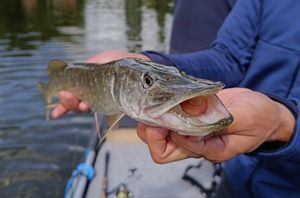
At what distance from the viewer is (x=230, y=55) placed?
217cm

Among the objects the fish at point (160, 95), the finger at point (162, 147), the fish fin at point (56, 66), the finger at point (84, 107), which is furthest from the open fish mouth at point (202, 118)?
the fish fin at point (56, 66)

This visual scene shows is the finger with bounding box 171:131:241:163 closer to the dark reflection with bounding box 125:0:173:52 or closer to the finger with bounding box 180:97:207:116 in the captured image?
the finger with bounding box 180:97:207:116

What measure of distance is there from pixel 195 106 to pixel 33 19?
19.1m

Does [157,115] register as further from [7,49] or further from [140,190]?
[7,49]

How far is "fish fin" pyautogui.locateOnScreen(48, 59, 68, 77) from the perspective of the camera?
3314mm

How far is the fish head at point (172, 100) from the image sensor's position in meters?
1.30

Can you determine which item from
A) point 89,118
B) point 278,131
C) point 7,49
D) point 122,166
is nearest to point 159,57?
point 278,131

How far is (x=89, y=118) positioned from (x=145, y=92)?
17.7 feet

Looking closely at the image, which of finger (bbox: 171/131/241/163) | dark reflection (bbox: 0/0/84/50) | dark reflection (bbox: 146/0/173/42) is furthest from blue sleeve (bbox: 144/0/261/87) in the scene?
dark reflection (bbox: 146/0/173/42)

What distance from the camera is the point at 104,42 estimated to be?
13992mm

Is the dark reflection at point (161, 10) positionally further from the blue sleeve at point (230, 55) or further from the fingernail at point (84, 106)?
the blue sleeve at point (230, 55)

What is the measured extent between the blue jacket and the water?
10.4 feet

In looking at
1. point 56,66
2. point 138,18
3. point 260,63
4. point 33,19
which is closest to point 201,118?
point 260,63

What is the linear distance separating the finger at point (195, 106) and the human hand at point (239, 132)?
11 cm
